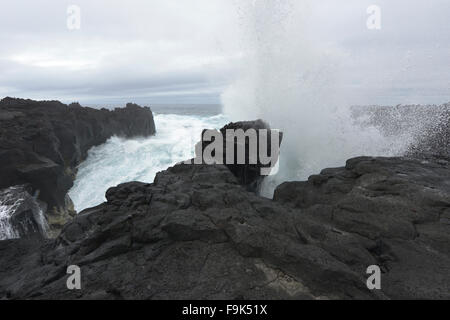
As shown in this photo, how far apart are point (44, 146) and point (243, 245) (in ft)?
52.5

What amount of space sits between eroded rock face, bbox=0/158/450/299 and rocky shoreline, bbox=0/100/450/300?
0.02 meters

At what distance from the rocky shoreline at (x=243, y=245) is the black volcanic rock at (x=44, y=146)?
A: 796cm

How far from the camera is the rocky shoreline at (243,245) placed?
3879mm

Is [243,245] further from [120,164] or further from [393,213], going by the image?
[120,164]

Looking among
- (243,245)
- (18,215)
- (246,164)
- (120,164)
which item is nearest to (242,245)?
(243,245)

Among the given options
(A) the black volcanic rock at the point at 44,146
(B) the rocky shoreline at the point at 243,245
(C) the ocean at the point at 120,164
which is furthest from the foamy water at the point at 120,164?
(B) the rocky shoreline at the point at 243,245

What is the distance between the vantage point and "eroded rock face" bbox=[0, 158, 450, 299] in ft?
12.7

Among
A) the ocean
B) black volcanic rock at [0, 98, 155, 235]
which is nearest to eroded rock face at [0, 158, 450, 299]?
black volcanic rock at [0, 98, 155, 235]

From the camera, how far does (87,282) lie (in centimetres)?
410

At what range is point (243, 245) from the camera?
14.9 feet

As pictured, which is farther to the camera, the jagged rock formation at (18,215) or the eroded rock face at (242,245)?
the jagged rock formation at (18,215)

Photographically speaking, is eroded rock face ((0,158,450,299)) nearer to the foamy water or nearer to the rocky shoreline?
the rocky shoreline

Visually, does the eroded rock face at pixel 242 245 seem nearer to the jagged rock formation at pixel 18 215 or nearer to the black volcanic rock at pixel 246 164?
the black volcanic rock at pixel 246 164
